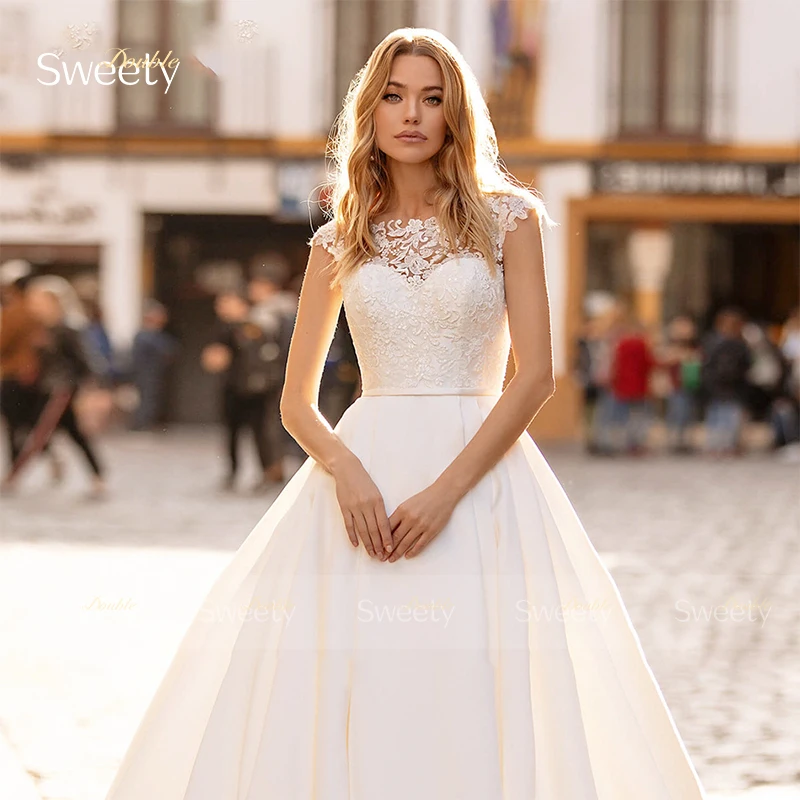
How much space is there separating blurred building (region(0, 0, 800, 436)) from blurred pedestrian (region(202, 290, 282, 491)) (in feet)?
24.1

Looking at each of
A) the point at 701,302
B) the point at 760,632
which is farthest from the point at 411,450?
the point at 701,302

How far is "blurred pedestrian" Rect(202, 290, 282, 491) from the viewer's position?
39.2 ft

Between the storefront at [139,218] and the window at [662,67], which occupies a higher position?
the window at [662,67]

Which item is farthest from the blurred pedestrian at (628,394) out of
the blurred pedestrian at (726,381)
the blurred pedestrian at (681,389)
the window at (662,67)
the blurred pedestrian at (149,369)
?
the blurred pedestrian at (149,369)

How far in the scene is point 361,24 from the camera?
64.7 ft

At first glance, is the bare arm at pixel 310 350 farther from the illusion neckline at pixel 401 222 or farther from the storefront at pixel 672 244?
the storefront at pixel 672 244

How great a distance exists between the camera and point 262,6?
67.9 ft

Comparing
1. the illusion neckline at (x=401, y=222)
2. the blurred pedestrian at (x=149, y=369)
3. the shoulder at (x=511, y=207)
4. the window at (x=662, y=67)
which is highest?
the window at (x=662, y=67)

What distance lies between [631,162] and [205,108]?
6.07 m

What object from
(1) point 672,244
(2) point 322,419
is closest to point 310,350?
(2) point 322,419

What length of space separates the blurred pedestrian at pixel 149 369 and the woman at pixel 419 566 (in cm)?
1651

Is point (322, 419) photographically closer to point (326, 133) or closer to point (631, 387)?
point (631, 387)

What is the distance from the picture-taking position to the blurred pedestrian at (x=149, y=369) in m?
19.3

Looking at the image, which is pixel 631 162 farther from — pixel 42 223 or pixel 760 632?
pixel 760 632
